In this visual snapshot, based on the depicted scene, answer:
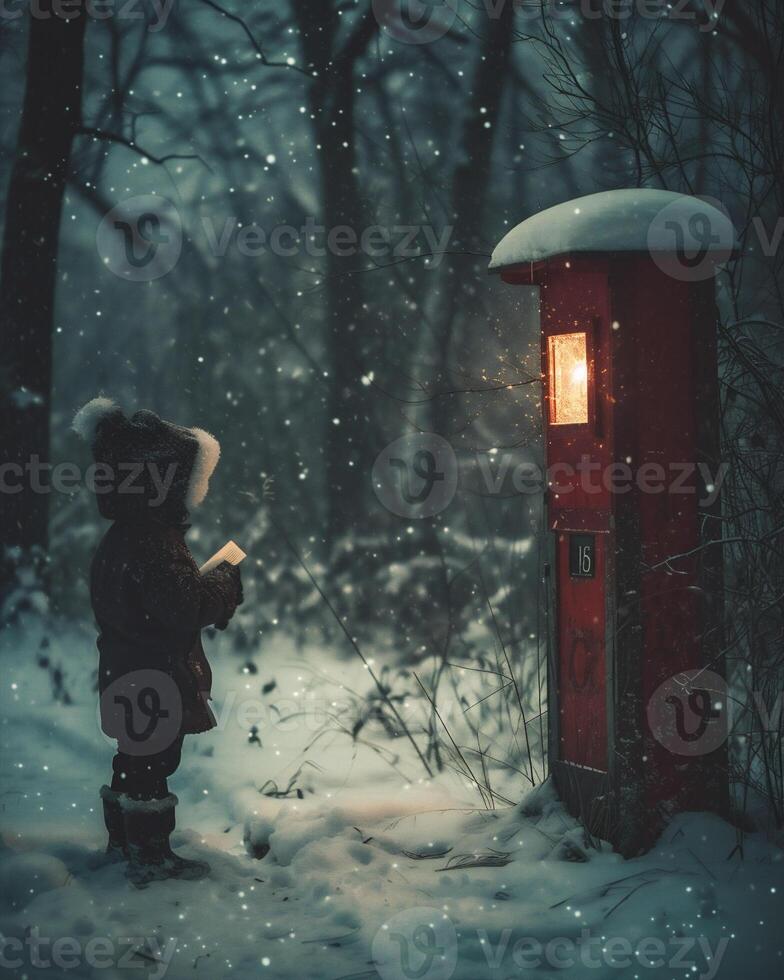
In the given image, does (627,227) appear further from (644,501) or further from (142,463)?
(142,463)

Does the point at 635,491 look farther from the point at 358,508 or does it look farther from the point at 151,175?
the point at 151,175

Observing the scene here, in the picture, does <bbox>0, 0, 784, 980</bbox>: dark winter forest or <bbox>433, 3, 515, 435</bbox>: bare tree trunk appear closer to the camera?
<bbox>0, 0, 784, 980</bbox>: dark winter forest

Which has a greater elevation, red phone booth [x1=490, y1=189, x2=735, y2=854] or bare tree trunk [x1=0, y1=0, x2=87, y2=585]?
bare tree trunk [x1=0, y1=0, x2=87, y2=585]

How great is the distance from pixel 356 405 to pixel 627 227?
6.25m

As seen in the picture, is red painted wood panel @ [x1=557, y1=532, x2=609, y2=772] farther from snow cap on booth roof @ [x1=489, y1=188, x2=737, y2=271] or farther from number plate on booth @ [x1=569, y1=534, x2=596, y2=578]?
snow cap on booth roof @ [x1=489, y1=188, x2=737, y2=271]

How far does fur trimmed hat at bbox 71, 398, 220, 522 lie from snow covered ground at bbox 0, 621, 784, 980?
1.64 meters

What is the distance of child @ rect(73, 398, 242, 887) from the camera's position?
491cm

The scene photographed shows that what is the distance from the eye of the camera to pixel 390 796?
21.5 ft

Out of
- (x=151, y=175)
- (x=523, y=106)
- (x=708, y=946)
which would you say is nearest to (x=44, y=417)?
(x=151, y=175)

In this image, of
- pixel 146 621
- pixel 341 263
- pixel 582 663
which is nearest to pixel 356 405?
pixel 341 263

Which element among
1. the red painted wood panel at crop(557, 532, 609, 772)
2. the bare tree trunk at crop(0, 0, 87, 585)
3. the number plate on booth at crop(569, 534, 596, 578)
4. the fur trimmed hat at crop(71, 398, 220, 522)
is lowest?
the red painted wood panel at crop(557, 532, 609, 772)

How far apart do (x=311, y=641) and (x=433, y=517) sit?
174 centimetres

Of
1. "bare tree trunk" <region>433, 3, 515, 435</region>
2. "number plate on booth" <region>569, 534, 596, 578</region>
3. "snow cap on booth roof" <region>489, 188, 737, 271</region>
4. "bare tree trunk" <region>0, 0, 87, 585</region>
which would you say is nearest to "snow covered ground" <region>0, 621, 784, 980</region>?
"number plate on booth" <region>569, 534, 596, 578</region>

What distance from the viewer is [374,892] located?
15.7ft
